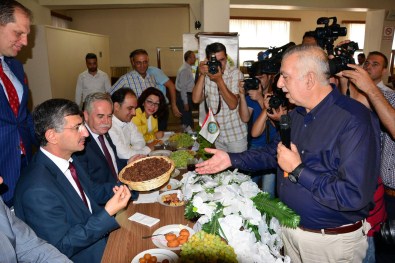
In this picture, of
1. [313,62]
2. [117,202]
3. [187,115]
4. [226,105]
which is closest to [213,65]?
[226,105]

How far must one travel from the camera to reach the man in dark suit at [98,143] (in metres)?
2.25

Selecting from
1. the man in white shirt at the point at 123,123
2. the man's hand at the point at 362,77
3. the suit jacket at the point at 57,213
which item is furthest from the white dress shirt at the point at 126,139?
the man's hand at the point at 362,77

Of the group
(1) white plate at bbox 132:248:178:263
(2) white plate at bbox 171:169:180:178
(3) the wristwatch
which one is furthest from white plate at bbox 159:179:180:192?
(3) the wristwatch

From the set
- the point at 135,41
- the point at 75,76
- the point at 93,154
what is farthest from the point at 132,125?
the point at 135,41

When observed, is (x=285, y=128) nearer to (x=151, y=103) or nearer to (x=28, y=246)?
(x=28, y=246)

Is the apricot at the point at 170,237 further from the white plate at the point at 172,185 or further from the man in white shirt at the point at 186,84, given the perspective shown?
the man in white shirt at the point at 186,84

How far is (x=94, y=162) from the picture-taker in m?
2.27

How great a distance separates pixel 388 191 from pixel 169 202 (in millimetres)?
1702

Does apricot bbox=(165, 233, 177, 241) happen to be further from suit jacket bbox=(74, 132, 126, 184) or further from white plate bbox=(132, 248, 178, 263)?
suit jacket bbox=(74, 132, 126, 184)

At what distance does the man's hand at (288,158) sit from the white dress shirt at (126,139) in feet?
5.65

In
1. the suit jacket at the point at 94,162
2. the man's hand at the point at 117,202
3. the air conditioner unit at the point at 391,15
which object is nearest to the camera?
the man's hand at the point at 117,202

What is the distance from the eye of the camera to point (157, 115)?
4043mm

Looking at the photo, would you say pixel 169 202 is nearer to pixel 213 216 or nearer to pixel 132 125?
pixel 213 216

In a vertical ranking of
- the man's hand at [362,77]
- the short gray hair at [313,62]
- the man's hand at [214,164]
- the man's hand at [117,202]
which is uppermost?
the short gray hair at [313,62]
